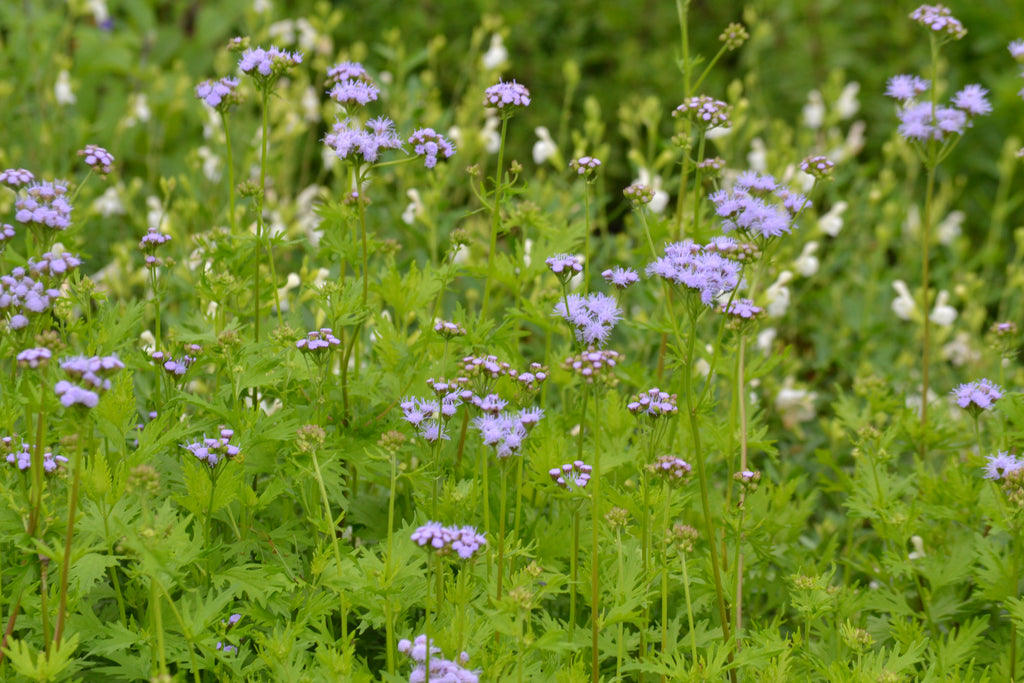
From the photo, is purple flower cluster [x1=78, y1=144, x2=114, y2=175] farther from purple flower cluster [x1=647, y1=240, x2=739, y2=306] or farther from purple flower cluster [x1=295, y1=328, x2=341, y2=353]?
purple flower cluster [x1=647, y1=240, x2=739, y2=306]

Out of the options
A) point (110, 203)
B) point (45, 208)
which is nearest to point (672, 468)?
point (45, 208)

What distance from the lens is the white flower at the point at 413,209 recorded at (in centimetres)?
354

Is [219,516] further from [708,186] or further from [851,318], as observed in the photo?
[708,186]

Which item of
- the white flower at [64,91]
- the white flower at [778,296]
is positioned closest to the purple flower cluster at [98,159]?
the white flower at [778,296]

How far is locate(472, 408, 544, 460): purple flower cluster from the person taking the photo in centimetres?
194

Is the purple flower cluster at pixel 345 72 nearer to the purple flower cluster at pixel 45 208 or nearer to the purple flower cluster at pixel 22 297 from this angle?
the purple flower cluster at pixel 45 208

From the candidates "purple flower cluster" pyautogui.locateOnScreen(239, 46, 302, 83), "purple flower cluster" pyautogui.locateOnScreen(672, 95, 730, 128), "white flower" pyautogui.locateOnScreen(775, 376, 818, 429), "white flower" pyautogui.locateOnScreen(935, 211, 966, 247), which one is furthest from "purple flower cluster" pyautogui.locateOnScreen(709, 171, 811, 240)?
"white flower" pyautogui.locateOnScreen(935, 211, 966, 247)

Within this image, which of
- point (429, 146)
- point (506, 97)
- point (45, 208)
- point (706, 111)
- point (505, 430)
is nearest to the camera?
point (505, 430)

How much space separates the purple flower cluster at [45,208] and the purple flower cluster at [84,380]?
50cm

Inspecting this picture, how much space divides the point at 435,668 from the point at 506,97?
1.14 metres

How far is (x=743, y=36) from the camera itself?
9.07ft

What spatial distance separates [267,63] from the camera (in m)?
2.39

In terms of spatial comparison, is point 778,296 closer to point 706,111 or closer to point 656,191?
point 656,191

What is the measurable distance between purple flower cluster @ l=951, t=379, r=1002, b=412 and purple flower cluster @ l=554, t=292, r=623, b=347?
0.90 m
